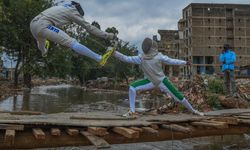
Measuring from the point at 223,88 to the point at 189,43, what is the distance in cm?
6307

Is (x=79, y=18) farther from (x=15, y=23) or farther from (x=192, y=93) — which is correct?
(x=15, y=23)

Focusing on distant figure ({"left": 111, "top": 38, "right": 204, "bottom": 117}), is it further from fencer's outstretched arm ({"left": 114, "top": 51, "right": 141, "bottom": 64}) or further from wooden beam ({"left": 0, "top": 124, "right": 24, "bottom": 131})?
wooden beam ({"left": 0, "top": 124, "right": 24, "bottom": 131})

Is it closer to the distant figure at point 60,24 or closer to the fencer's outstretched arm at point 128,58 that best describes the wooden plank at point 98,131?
the distant figure at point 60,24

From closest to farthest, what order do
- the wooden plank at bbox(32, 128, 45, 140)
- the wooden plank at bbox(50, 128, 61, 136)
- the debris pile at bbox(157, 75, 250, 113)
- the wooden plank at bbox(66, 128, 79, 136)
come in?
the wooden plank at bbox(32, 128, 45, 140) → the wooden plank at bbox(50, 128, 61, 136) → the wooden plank at bbox(66, 128, 79, 136) → the debris pile at bbox(157, 75, 250, 113)

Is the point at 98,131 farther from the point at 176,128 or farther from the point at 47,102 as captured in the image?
the point at 47,102

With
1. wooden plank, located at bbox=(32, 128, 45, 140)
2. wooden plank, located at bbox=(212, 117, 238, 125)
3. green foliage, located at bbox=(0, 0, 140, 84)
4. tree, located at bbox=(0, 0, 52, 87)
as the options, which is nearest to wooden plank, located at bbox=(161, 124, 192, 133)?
wooden plank, located at bbox=(212, 117, 238, 125)

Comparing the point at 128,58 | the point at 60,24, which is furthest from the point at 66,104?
the point at 60,24

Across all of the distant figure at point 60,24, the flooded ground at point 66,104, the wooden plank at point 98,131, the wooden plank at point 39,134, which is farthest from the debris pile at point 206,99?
the wooden plank at point 39,134

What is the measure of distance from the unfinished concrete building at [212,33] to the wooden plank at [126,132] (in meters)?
69.5

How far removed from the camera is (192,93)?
1650 cm

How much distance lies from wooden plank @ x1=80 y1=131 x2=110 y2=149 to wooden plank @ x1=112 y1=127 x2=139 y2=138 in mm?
465

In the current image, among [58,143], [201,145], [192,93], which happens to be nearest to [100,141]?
[58,143]

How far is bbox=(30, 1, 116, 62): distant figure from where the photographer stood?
7602 millimetres

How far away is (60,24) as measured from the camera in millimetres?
7840
